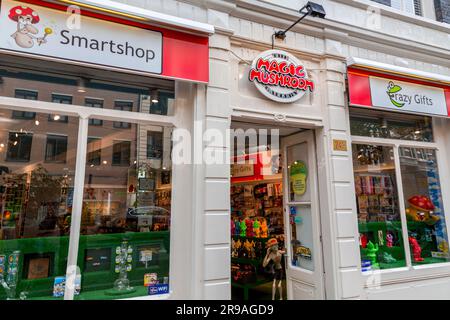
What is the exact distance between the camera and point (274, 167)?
6.08 metres

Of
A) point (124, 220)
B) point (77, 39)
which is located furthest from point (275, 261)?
point (77, 39)

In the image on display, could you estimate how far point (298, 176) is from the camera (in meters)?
4.62

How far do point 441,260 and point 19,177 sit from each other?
6.06 metres

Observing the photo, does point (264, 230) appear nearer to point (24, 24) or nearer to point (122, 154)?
point (122, 154)

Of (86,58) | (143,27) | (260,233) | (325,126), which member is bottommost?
(260,233)

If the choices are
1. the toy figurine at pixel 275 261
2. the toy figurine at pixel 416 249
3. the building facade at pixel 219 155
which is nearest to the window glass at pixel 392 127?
the building facade at pixel 219 155

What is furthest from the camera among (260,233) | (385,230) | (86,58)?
(260,233)

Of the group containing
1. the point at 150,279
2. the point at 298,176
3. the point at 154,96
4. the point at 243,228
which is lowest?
the point at 150,279

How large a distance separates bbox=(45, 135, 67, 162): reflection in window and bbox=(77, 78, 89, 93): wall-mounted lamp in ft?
1.73

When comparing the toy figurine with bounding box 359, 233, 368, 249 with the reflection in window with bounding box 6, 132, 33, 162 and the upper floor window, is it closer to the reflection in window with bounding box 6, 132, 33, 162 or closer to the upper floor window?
the upper floor window

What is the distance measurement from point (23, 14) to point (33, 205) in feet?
6.17

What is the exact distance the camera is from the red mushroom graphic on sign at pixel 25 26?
2820 millimetres

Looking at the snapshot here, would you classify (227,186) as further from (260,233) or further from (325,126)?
(260,233)
